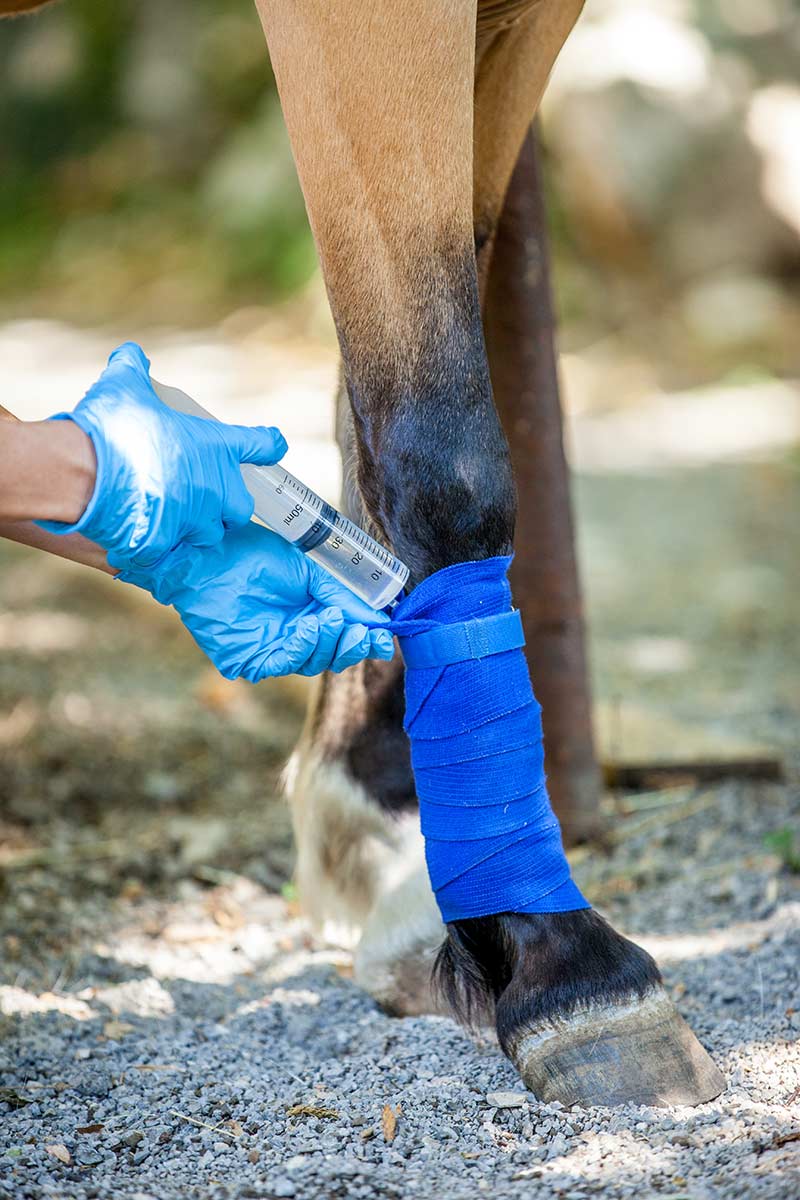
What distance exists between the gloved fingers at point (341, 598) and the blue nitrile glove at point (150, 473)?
0.34 feet

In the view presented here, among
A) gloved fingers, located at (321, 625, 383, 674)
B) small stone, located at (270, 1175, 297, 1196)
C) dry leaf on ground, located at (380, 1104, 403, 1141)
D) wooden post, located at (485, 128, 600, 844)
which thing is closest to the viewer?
small stone, located at (270, 1175, 297, 1196)

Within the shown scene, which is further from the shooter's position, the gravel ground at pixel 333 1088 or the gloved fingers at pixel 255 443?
the gloved fingers at pixel 255 443

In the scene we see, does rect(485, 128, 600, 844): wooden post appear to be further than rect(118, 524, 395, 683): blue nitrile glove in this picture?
Yes

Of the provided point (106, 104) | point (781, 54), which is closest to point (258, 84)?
point (106, 104)

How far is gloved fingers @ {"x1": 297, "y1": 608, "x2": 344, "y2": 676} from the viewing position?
138 cm

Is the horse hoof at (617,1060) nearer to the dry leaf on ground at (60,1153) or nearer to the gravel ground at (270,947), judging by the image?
the gravel ground at (270,947)

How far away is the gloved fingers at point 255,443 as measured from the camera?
1.40 meters

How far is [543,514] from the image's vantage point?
2.17 metres

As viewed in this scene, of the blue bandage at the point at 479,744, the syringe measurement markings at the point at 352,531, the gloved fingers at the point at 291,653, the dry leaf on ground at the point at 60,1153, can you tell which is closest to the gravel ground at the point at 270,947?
the dry leaf on ground at the point at 60,1153

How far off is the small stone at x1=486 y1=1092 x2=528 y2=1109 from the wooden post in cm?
84

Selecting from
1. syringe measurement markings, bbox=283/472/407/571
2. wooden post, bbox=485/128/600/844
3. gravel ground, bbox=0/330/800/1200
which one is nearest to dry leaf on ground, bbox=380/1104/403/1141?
gravel ground, bbox=0/330/800/1200

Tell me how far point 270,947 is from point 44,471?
94 cm

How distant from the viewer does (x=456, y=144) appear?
134 cm

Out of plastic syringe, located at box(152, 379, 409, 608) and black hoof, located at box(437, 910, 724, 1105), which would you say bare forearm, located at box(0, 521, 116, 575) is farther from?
black hoof, located at box(437, 910, 724, 1105)
